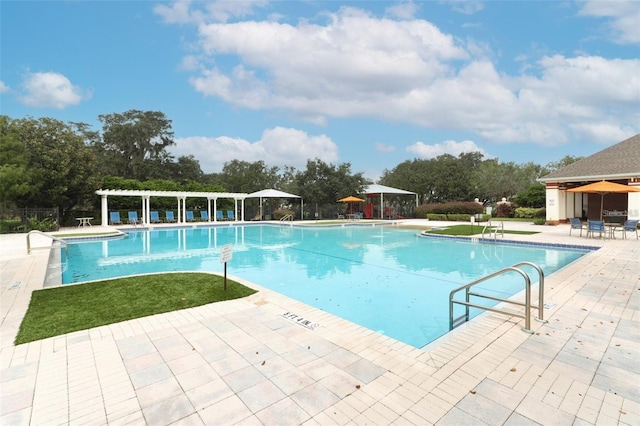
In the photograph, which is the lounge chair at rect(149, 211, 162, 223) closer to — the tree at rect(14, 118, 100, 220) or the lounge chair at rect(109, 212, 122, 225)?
the lounge chair at rect(109, 212, 122, 225)

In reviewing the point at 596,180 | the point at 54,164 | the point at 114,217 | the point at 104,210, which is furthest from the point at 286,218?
the point at 596,180

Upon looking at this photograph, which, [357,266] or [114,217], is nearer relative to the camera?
[357,266]

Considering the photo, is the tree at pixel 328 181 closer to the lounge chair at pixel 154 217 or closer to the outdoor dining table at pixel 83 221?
the lounge chair at pixel 154 217

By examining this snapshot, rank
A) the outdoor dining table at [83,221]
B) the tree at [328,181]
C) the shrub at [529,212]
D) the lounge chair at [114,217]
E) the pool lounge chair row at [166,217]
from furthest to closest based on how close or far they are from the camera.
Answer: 1. the tree at [328,181]
2. the shrub at [529,212]
3. the pool lounge chair row at [166,217]
4. the lounge chair at [114,217]
5. the outdoor dining table at [83,221]

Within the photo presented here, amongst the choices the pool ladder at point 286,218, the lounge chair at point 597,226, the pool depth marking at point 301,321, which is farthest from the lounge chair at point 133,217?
the lounge chair at point 597,226

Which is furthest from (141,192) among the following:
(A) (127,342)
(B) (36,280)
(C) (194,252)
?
(A) (127,342)

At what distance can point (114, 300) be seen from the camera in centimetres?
490

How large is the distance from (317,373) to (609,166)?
21292 millimetres

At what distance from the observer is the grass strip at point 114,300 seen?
13.0 feet

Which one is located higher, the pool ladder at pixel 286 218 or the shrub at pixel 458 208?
the shrub at pixel 458 208

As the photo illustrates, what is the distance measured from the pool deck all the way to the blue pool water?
139 centimetres

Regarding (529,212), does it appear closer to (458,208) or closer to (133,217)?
(458,208)

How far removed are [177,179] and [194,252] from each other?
26041 millimetres

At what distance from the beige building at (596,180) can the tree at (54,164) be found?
25.2 meters
